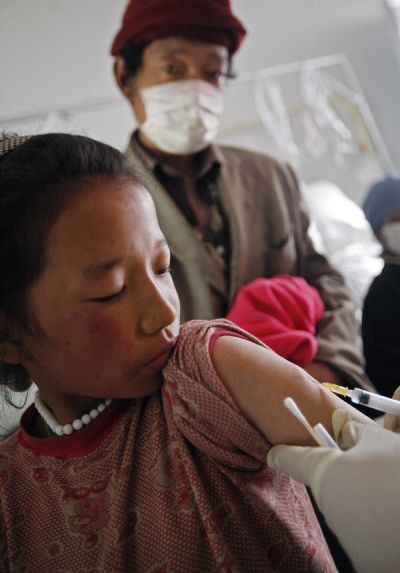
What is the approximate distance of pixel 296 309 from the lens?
1.16 meters

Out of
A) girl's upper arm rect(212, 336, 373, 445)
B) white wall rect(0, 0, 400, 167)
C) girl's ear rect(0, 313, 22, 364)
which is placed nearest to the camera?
girl's upper arm rect(212, 336, 373, 445)

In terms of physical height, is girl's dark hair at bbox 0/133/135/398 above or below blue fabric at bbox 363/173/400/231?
above

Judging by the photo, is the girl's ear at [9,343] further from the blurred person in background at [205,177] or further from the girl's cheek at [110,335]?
the blurred person in background at [205,177]

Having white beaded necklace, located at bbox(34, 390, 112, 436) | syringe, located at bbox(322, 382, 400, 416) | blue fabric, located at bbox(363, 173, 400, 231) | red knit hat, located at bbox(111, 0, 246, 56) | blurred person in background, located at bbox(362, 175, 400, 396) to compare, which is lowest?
blurred person in background, located at bbox(362, 175, 400, 396)

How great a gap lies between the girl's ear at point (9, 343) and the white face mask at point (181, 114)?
95 cm

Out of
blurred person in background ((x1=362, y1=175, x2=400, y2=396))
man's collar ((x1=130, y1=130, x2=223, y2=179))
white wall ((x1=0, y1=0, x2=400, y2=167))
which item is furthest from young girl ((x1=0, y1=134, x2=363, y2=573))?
white wall ((x1=0, y1=0, x2=400, y2=167))

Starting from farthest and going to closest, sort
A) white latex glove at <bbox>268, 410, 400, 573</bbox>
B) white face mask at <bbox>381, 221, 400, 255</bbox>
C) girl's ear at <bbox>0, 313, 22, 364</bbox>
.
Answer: white face mask at <bbox>381, 221, 400, 255</bbox>, girl's ear at <bbox>0, 313, 22, 364</bbox>, white latex glove at <bbox>268, 410, 400, 573</bbox>

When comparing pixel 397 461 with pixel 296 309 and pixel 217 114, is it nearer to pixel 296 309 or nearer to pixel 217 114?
pixel 296 309

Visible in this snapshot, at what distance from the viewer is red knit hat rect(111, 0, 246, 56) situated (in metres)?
1.34

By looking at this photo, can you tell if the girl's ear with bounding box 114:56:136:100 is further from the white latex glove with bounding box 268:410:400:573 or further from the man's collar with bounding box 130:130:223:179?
the white latex glove with bounding box 268:410:400:573

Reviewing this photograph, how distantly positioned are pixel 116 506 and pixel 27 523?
20 centimetres

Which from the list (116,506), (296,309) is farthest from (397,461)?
(296,309)

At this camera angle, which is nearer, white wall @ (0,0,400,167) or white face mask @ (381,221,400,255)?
white face mask @ (381,221,400,255)

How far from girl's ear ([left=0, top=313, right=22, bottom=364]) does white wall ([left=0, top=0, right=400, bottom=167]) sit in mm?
1752
